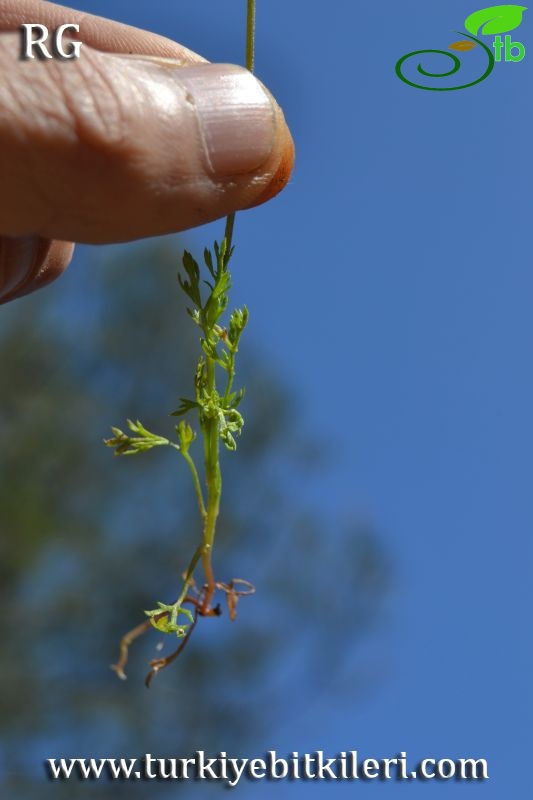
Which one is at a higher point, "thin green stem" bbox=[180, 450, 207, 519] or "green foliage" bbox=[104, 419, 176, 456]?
"green foliage" bbox=[104, 419, 176, 456]

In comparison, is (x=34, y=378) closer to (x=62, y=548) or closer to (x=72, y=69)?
(x=62, y=548)

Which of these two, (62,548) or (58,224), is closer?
(58,224)

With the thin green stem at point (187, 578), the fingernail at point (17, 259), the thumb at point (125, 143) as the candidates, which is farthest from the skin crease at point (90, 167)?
the thin green stem at point (187, 578)

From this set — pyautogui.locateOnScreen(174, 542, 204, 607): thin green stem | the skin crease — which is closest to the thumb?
the skin crease

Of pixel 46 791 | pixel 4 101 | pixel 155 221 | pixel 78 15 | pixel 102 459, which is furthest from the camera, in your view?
pixel 102 459

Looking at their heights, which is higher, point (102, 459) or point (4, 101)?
point (102, 459)

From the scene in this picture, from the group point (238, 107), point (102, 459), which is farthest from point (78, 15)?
point (102, 459)

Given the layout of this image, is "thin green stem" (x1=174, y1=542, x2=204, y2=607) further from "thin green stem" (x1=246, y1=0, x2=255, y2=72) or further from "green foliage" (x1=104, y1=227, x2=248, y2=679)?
"thin green stem" (x1=246, y1=0, x2=255, y2=72)

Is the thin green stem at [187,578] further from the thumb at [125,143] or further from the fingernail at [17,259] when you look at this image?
the fingernail at [17,259]
